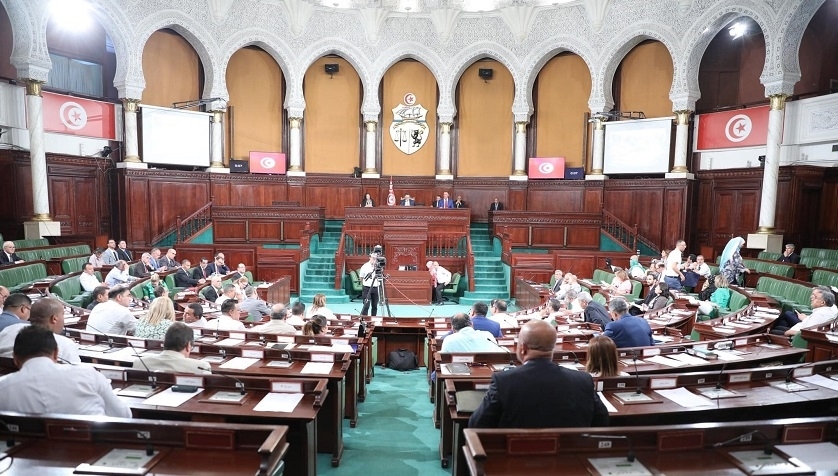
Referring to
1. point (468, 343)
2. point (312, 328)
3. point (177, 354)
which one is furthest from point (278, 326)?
point (468, 343)

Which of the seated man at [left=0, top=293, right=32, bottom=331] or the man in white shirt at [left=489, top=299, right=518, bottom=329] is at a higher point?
the seated man at [left=0, top=293, right=32, bottom=331]

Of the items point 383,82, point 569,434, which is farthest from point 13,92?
point 569,434

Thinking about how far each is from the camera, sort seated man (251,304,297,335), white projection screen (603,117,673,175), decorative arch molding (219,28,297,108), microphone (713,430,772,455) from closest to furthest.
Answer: microphone (713,430,772,455) < seated man (251,304,297,335) < white projection screen (603,117,673,175) < decorative arch molding (219,28,297,108)

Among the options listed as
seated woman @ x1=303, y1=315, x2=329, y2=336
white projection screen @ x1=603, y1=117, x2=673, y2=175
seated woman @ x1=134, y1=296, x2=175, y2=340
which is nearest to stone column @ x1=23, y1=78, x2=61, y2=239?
seated woman @ x1=134, y1=296, x2=175, y2=340

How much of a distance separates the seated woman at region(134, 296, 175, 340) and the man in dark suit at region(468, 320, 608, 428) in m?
3.52

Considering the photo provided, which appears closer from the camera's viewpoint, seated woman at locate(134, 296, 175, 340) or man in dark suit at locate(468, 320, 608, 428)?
man in dark suit at locate(468, 320, 608, 428)

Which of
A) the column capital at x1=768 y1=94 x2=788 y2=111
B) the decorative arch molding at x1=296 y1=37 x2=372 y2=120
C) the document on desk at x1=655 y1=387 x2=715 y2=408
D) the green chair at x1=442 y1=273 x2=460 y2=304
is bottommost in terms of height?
the green chair at x1=442 y1=273 x2=460 y2=304

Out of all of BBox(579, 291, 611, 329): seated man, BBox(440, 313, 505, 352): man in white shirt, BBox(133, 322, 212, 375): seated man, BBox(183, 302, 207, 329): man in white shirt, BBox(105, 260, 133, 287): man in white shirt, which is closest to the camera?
BBox(133, 322, 212, 375): seated man

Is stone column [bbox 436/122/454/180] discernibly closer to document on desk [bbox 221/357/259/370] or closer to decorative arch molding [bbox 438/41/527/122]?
decorative arch molding [bbox 438/41/527/122]

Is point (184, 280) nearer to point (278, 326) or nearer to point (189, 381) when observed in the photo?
point (278, 326)

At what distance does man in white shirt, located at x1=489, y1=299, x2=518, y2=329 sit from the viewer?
6.39 metres

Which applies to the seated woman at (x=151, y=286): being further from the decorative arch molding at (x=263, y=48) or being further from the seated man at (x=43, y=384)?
the decorative arch molding at (x=263, y=48)

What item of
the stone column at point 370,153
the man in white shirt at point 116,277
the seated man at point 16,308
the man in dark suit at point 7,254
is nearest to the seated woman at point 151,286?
the man in white shirt at point 116,277

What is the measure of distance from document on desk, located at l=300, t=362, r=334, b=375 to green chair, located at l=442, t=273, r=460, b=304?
8.43 meters
